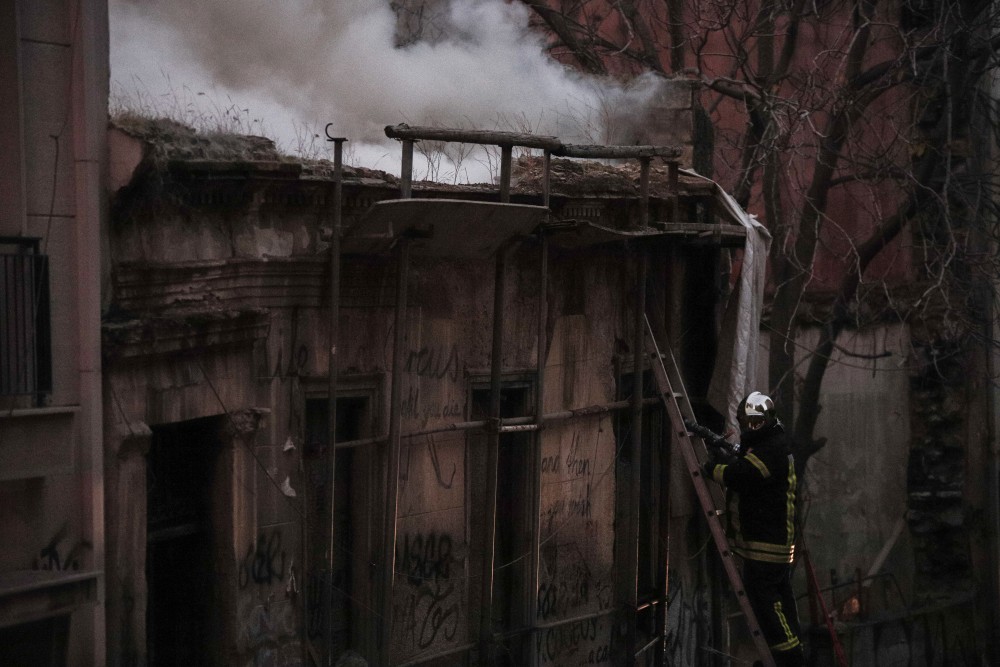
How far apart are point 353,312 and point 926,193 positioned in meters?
8.64

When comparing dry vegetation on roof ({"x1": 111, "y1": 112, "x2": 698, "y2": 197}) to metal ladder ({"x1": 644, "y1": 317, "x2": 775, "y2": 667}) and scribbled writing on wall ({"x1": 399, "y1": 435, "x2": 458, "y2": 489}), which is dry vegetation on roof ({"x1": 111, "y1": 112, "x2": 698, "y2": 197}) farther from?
scribbled writing on wall ({"x1": 399, "y1": 435, "x2": 458, "y2": 489})

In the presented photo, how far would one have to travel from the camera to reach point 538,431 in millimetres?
9352

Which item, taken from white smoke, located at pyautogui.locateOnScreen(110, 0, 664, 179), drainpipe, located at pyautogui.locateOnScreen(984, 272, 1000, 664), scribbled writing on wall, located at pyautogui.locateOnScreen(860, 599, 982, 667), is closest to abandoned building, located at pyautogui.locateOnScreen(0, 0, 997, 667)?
white smoke, located at pyautogui.locateOnScreen(110, 0, 664, 179)

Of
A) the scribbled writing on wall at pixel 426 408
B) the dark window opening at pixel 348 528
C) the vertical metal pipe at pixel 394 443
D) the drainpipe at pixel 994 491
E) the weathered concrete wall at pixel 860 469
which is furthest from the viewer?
the weathered concrete wall at pixel 860 469

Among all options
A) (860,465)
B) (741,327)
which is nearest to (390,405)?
(741,327)

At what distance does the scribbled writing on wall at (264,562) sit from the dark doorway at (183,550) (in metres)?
0.21

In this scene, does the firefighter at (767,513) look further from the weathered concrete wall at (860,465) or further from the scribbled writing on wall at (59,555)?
the weathered concrete wall at (860,465)

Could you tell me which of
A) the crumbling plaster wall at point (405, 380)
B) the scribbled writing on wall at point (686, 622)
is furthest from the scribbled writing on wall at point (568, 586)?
the scribbled writing on wall at point (686, 622)

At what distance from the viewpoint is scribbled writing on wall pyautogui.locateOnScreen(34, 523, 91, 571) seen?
648 cm

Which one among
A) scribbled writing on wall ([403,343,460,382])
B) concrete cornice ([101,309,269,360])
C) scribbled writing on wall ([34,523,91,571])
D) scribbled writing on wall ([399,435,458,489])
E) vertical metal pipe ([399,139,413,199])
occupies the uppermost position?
vertical metal pipe ([399,139,413,199])

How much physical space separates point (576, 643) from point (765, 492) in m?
1.94

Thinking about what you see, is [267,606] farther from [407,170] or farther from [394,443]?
[407,170]

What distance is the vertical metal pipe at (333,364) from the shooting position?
7.54 meters

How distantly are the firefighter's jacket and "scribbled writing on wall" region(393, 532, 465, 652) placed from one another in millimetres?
2088
